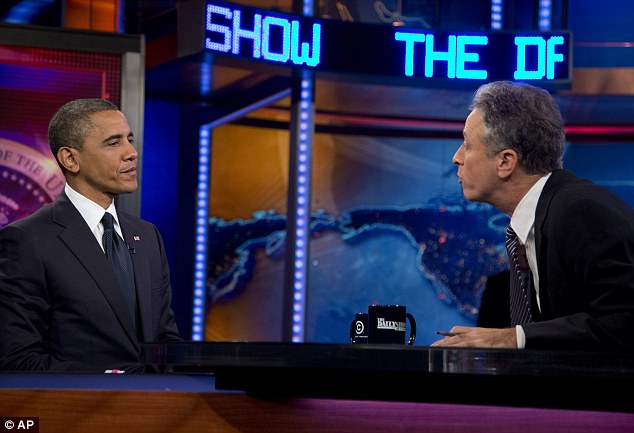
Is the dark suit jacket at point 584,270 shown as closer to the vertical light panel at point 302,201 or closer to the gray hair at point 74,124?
the gray hair at point 74,124

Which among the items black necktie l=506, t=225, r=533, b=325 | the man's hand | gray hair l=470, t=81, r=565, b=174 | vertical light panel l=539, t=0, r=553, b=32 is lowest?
the man's hand

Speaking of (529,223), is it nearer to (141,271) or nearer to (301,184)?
(141,271)

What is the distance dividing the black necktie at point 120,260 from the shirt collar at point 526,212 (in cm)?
107

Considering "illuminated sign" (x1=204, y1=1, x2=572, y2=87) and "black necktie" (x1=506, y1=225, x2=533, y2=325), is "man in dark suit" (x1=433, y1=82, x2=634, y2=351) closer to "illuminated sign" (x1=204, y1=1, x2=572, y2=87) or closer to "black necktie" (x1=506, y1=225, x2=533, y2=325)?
"black necktie" (x1=506, y1=225, x2=533, y2=325)

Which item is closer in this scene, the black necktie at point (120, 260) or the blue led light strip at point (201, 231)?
the black necktie at point (120, 260)

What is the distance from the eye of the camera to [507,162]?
75.4 inches

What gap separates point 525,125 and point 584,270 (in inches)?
16.6

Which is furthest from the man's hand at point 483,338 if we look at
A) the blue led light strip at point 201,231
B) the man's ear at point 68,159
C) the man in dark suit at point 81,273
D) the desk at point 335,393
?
the blue led light strip at point 201,231

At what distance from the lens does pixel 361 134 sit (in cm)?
738

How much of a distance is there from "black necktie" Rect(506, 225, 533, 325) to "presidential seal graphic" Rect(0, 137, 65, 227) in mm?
3160

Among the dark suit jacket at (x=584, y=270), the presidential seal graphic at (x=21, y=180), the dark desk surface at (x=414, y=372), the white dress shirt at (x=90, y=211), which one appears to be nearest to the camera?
the dark desk surface at (x=414, y=372)

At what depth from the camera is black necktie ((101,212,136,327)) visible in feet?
8.11

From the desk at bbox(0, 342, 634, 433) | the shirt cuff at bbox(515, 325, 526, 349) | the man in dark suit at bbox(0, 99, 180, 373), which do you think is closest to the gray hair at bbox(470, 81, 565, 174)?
the shirt cuff at bbox(515, 325, 526, 349)

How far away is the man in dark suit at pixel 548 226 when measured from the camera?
1486 millimetres
